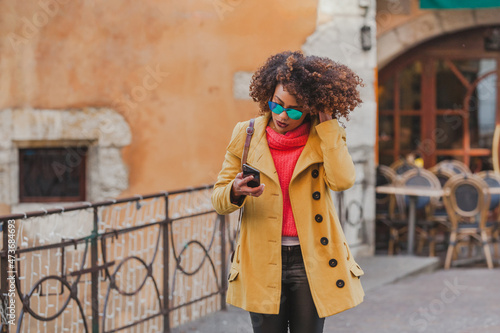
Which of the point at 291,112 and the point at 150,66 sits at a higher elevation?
the point at 150,66

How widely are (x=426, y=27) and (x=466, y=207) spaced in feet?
8.45

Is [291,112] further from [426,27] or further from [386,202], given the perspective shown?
[426,27]

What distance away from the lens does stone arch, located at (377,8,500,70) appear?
9805 millimetres

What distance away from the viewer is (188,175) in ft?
24.8

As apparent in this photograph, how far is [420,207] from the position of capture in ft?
29.7

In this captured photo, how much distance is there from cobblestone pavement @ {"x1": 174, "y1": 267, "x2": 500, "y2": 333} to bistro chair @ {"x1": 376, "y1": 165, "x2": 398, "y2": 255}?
160 centimetres

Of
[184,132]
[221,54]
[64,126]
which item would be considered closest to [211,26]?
[221,54]

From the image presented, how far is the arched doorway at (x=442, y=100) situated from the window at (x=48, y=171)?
14.1 ft

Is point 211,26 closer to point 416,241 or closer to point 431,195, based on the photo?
point 431,195

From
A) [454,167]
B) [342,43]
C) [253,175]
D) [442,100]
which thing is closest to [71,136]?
[342,43]

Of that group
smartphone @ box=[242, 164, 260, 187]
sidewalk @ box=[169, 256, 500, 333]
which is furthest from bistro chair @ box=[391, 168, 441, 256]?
smartphone @ box=[242, 164, 260, 187]

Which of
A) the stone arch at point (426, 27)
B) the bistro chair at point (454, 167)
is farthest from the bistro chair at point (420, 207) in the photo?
the stone arch at point (426, 27)

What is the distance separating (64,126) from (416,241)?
4.83 meters

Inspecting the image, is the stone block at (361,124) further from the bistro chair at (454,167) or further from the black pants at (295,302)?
the black pants at (295,302)
